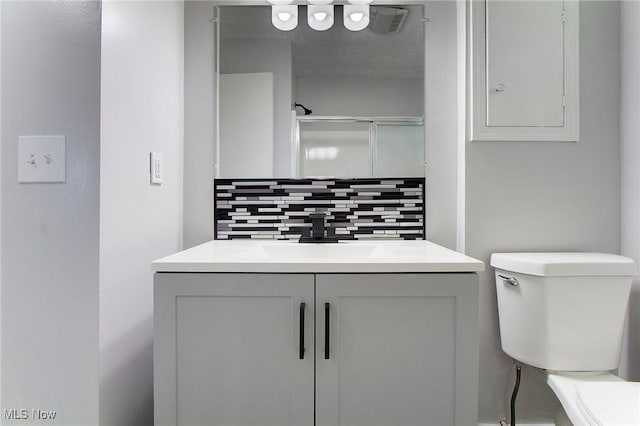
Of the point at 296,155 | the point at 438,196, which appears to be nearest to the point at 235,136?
the point at 296,155

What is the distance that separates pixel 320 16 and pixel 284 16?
0.15 metres

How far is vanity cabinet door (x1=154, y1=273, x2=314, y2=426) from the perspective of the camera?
881mm

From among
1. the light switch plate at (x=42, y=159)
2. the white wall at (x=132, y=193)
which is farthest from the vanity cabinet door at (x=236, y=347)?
the light switch plate at (x=42, y=159)

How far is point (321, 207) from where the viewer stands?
1450 mm

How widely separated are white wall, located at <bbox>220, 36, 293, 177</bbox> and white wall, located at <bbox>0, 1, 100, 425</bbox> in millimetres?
622

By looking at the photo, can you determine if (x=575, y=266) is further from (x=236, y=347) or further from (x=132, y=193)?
(x=132, y=193)

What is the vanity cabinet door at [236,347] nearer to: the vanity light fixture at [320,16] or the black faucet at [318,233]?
the black faucet at [318,233]

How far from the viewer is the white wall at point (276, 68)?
1.45m

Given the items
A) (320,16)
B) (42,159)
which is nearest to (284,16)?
(320,16)

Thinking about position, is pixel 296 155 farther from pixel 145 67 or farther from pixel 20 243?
pixel 20 243

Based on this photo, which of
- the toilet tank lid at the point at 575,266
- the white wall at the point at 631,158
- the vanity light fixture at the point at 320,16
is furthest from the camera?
the vanity light fixture at the point at 320,16

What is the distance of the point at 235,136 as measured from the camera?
4.79ft

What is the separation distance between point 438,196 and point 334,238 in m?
0.48

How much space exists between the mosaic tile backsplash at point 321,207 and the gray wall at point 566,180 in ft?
0.85
